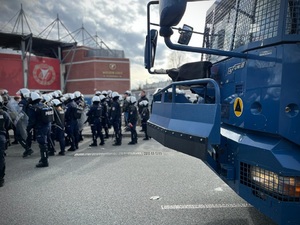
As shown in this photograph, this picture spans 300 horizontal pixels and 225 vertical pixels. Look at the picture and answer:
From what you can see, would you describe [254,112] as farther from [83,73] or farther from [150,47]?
[83,73]

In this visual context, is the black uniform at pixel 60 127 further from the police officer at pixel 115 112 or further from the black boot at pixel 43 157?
the police officer at pixel 115 112

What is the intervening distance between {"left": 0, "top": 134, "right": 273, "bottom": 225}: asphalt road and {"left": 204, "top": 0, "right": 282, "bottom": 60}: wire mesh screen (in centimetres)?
244

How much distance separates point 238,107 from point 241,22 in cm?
99

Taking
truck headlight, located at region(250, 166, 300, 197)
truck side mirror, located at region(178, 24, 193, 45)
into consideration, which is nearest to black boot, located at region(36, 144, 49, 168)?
truck side mirror, located at region(178, 24, 193, 45)

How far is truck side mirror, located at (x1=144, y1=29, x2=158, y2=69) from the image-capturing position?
2.97m

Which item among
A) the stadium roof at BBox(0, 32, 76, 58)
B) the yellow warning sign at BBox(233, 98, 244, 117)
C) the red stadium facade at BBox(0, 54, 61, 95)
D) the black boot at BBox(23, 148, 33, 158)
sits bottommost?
the black boot at BBox(23, 148, 33, 158)

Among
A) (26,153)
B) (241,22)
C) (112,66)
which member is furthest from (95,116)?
(112,66)

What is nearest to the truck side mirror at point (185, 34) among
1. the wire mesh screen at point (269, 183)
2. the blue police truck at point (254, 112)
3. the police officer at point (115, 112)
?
the blue police truck at point (254, 112)

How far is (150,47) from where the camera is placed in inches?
117

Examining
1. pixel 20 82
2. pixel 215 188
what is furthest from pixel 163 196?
pixel 20 82

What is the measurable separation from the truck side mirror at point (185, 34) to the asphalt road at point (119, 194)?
8.30 feet

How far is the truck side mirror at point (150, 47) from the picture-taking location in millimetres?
2967

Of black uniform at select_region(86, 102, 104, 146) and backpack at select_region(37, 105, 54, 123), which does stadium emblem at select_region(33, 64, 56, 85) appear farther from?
backpack at select_region(37, 105, 54, 123)

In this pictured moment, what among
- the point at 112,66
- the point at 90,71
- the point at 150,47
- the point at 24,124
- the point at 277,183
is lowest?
the point at 24,124
